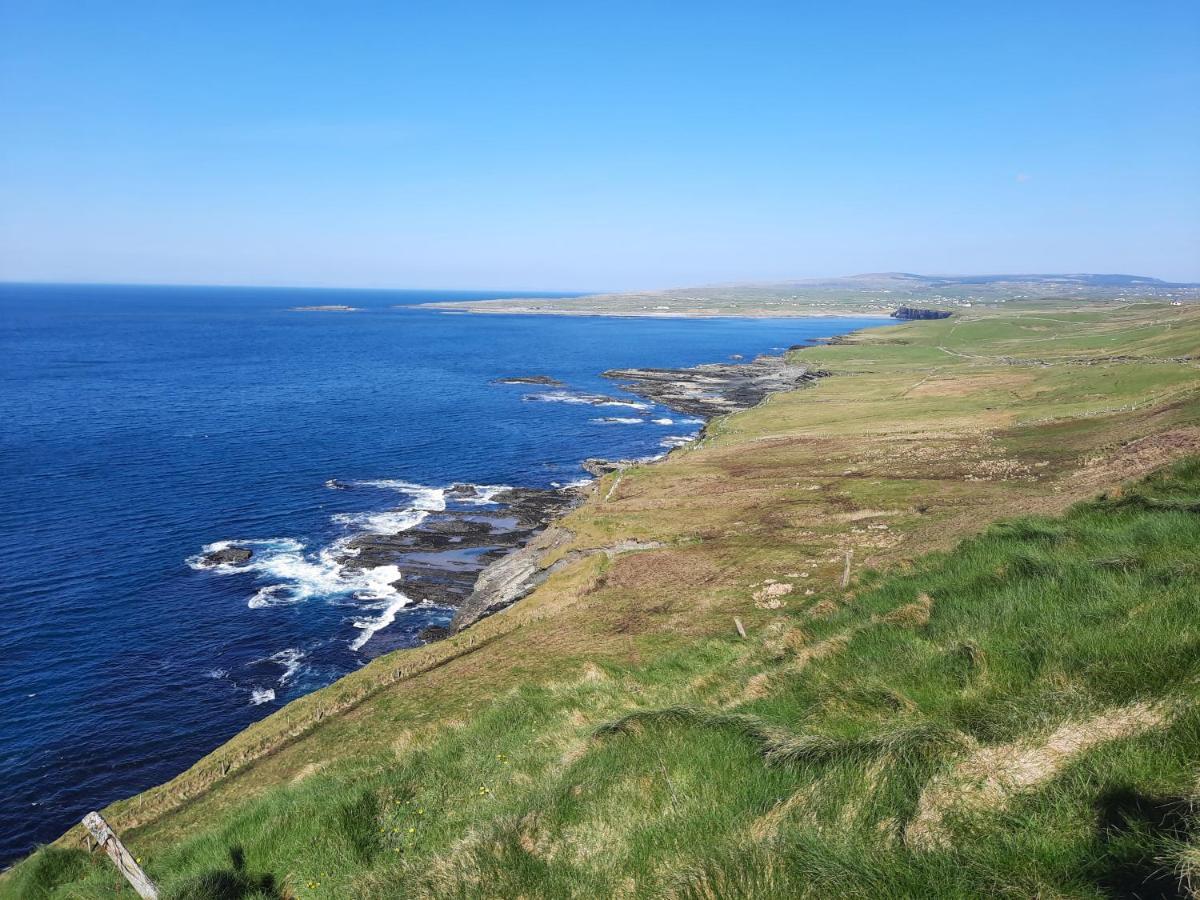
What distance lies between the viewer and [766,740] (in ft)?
38.3

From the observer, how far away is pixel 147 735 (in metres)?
35.9

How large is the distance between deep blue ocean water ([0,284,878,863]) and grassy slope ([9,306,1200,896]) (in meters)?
9.15

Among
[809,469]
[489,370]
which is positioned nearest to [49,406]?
[489,370]

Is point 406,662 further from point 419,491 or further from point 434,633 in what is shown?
point 419,491

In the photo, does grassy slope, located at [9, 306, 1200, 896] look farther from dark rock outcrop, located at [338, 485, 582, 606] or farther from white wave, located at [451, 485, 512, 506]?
white wave, located at [451, 485, 512, 506]

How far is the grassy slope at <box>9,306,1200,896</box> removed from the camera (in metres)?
7.61

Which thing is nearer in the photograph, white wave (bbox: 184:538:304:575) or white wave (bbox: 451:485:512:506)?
white wave (bbox: 184:538:304:575)

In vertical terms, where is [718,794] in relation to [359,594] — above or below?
above

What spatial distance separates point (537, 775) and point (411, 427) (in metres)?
97.3

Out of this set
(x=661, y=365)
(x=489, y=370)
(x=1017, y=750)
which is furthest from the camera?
(x=661, y=365)

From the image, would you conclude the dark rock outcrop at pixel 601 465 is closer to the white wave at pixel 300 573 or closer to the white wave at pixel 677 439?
the white wave at pixel 677 439

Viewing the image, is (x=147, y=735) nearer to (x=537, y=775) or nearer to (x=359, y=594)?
(x=359, y=594)

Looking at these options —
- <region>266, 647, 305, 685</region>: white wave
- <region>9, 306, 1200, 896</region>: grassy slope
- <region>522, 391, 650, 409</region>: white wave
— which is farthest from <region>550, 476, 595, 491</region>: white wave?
<region>522, 391, 650, 409</region>: white wave

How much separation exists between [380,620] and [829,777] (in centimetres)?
4363
